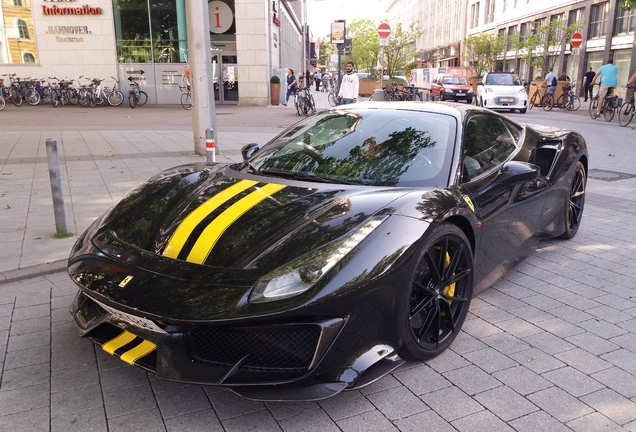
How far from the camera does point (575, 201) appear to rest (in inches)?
203

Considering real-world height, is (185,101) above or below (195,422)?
above

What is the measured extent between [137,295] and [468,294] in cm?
185

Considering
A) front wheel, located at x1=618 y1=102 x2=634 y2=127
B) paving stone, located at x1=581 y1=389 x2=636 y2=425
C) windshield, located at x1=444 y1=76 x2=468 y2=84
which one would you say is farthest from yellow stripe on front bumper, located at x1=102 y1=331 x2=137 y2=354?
windshield, located at x1=444 y1=76 x2=468 y2=84

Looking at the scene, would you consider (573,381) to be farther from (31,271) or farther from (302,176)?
(31,271)

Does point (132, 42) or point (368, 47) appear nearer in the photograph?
point (132, 42)

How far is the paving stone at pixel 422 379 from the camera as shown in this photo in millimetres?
2658

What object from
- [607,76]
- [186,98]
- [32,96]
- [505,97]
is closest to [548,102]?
[505,97]

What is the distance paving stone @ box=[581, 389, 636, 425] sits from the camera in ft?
8.00

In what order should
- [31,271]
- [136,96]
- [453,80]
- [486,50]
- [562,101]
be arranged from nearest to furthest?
1. [31,271]
2. [136,96]
3. [562,101]
4. [453,80]
5. [486,50]

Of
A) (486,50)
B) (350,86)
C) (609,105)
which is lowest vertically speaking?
(609,105)

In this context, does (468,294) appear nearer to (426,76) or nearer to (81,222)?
(81,222)

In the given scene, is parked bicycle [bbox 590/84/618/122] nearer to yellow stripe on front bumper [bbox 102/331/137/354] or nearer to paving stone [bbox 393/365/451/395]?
paving stone [bbox 393/365/451/395]

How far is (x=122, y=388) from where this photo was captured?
8.61ft

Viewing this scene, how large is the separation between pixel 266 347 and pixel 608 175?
806 cm
